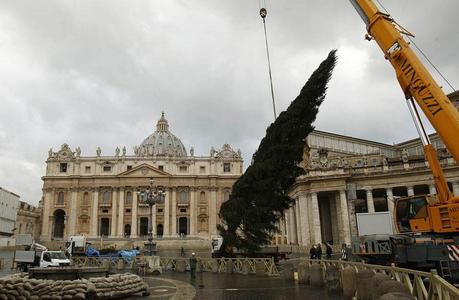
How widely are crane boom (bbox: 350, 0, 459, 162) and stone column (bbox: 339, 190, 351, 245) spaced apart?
86.8ft

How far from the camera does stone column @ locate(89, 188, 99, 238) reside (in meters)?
81.8

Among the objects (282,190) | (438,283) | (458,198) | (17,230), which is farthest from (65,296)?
(17,230)

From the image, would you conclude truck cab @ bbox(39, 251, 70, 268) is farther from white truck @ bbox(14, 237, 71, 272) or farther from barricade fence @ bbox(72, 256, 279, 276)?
barricade fence @ bbox(72, 256, 279, 276)

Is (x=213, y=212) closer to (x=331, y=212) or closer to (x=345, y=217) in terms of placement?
(x=331, y=212)

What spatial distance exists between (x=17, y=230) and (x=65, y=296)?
291 feet

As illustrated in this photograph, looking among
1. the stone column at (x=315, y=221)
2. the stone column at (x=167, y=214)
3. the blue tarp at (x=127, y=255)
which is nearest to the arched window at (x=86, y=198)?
the stone column at (x=167, y=214)

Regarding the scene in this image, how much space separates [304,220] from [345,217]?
14.4 ft

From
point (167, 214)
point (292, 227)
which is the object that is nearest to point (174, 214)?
point (167, 214)

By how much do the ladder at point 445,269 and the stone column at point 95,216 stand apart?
78052mm

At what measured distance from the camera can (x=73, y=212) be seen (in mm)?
82812

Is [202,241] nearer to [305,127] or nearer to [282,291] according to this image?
[305,127]

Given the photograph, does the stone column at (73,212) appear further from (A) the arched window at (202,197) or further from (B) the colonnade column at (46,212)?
(A) the arched window at (202,197)

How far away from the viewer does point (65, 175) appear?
85.4m

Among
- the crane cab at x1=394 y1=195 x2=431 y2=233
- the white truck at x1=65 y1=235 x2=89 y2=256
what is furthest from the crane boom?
the white truck at x1=65 y1=235 x2=89 y2=256
